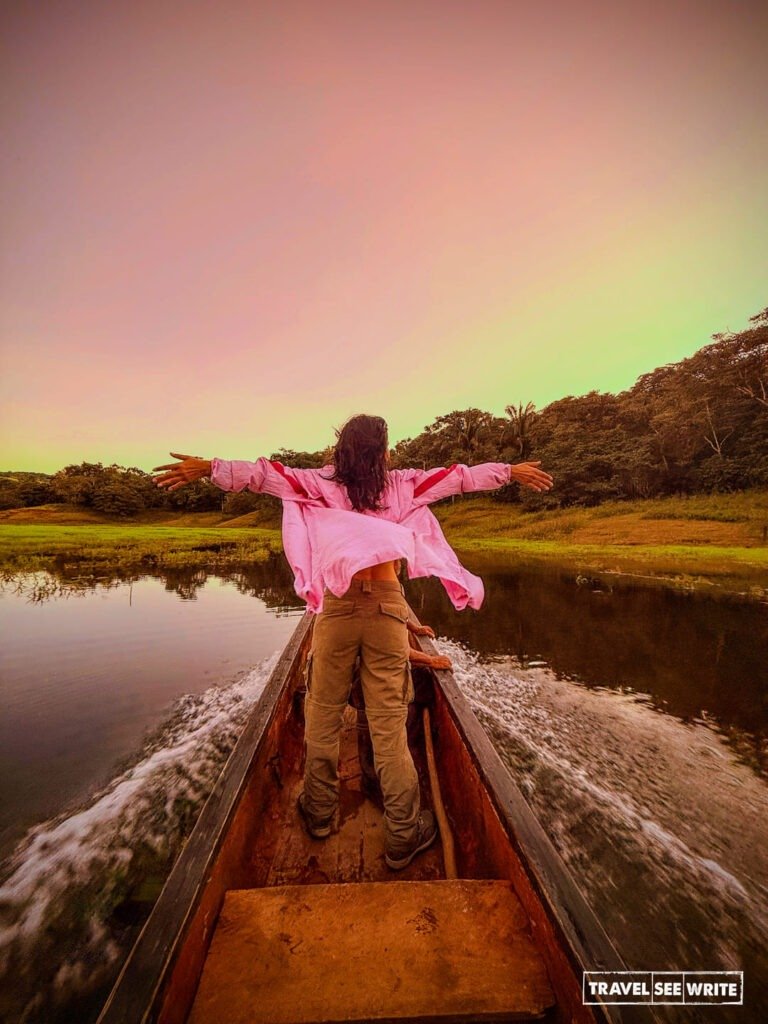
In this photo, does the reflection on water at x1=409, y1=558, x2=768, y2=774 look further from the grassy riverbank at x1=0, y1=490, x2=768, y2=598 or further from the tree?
the tree

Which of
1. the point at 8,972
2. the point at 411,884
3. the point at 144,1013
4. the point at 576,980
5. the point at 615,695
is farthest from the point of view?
the point at 615,695

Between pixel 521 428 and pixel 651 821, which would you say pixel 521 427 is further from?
pixel 651 821

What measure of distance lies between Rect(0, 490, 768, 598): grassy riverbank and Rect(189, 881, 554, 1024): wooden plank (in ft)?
47.4

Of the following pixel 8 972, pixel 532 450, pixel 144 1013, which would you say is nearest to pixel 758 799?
pixel 144 1013

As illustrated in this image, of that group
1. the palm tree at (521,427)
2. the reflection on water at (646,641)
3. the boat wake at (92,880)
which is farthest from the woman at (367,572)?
the palm tree at (521,427)

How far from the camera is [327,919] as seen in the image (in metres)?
1.86

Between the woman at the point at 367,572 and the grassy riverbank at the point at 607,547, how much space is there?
46.5 ft

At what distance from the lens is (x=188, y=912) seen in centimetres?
150

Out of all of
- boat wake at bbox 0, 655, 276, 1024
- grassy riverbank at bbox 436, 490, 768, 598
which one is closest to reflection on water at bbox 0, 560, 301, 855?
boat wake at bbox 0, 655, 276, 1024

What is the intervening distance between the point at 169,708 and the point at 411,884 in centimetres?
507

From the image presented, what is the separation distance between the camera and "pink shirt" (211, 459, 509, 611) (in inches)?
82.1

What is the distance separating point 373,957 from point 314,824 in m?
1.09

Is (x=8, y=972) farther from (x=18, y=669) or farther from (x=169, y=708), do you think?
(x=18, y=669)

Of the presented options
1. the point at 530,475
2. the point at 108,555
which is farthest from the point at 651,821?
the point at 108,555
